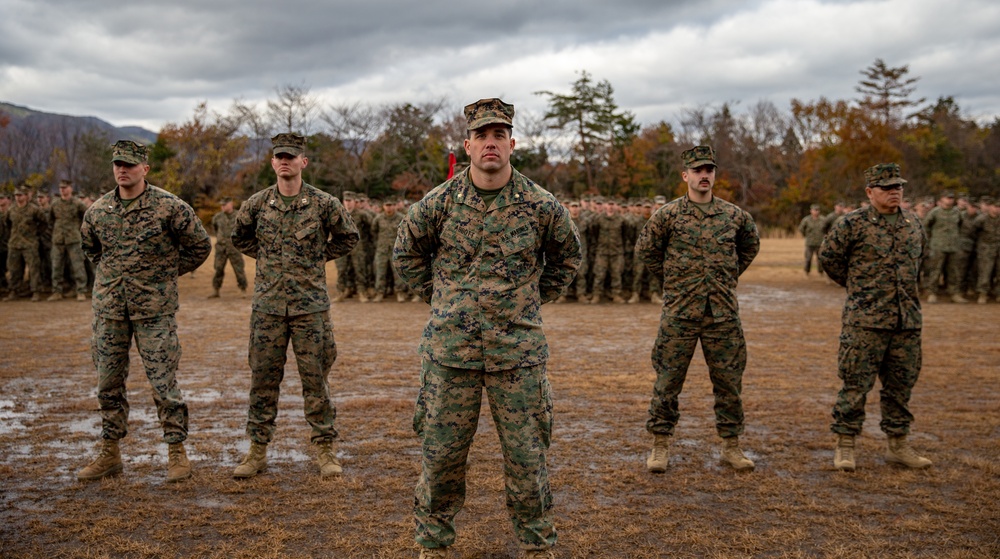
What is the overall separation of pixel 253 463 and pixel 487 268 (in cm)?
290

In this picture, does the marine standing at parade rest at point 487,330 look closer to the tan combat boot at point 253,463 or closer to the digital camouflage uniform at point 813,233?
the tan combat boot at point 253,463

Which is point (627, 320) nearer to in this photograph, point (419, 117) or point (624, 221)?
point (624, 221)

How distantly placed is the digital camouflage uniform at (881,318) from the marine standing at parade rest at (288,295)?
3969 millimetres

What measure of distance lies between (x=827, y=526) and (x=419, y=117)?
4059 centimetres

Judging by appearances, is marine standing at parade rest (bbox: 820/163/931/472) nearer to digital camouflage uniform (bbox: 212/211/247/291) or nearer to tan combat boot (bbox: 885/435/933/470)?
tan combat boot (bbox: 885/435/933/470)

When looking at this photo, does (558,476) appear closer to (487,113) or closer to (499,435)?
(499,435)

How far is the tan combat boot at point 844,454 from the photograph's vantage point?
5859mm

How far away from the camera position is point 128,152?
5512mm

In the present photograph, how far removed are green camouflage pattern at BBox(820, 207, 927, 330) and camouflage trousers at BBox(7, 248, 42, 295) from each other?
55.7 feet

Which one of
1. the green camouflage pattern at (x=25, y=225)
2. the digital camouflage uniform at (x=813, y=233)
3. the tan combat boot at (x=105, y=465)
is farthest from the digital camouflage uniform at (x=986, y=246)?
the green camouflage pattern at (x=25, y=225)

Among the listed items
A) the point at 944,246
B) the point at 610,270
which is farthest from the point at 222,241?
the point at 944,246

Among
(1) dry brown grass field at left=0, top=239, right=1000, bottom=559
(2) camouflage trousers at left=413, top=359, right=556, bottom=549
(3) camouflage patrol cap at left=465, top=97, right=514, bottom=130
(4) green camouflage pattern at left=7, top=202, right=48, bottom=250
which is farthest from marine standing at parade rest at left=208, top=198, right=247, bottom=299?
(3) camouflage patrol cap at left=465, top=97, right=514, bottom=130

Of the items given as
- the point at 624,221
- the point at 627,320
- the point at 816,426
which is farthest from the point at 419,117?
the point at 816,426

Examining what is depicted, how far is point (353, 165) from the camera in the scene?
41375mm
